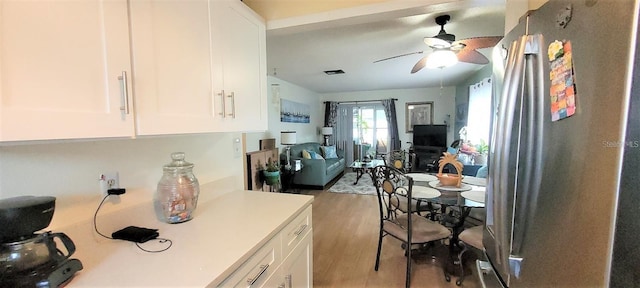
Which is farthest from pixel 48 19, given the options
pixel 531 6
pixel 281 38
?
pixel 281 38

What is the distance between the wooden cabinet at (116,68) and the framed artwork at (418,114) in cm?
620

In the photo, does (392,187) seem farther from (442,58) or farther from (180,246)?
(180,246)

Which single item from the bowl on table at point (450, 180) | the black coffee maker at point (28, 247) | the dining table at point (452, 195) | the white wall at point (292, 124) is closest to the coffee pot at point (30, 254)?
the black coffee maker at point (28, 247)

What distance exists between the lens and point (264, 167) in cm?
415

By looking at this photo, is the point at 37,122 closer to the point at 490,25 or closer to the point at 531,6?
the point at 531,6

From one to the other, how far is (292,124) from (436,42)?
4.17m

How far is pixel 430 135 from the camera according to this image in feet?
20.5

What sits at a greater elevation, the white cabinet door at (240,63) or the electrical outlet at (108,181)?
the white cabinet door at (240,63)

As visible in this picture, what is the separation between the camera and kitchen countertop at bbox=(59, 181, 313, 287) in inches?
32.1

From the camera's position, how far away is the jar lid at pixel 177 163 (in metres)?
1.31

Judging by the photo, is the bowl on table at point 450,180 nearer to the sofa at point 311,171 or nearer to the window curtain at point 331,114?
the sofa at point 311,171

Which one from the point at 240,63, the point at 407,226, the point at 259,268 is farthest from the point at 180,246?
the point at 407,226

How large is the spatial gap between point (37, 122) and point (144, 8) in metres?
0.51

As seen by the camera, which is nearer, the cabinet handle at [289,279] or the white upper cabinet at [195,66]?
the white upper cabinet at [195,66]
